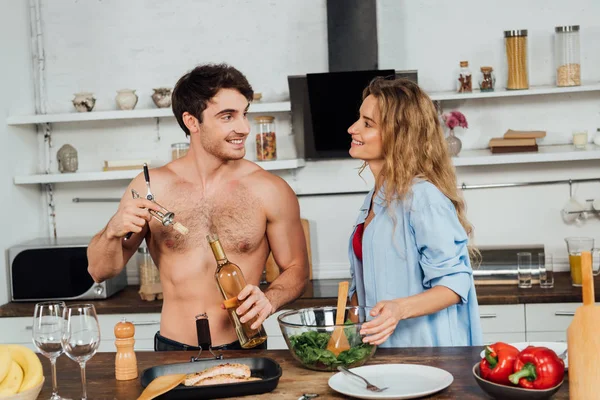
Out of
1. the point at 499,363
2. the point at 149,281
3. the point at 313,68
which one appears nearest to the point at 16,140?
the point at 149,281

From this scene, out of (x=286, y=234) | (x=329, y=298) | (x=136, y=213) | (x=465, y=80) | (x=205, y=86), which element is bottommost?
(x=329, y=298)

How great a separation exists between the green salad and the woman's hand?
26 mm

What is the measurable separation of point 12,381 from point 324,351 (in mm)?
777

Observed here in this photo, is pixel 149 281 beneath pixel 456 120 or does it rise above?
beneath

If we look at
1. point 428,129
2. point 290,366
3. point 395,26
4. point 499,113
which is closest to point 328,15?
point 395,26

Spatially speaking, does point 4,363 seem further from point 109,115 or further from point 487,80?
point 487,80

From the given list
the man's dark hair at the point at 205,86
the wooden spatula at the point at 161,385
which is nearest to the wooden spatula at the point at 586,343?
the wooden spatula at the point at 161,385

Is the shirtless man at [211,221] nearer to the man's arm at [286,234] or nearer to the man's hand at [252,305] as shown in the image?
the man's arm at [286,234]

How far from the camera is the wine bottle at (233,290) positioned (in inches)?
90.9

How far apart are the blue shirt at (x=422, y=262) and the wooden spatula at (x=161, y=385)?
0.85 metres

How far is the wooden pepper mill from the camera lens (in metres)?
2.12

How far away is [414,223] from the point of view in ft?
8.27

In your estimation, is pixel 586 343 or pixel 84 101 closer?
pixel 586 343

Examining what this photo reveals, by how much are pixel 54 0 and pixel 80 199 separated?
120cm
